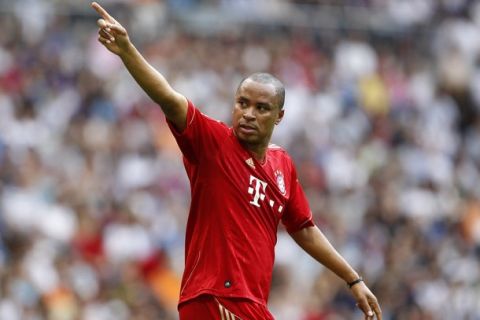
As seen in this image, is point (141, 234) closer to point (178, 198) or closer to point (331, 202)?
point (178, 198)

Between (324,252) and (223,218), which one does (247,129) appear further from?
(324,252)

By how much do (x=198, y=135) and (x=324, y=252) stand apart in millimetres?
1361

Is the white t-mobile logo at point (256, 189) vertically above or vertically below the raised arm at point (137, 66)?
below

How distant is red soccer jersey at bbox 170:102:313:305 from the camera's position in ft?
23.5

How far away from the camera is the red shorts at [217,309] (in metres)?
7.15

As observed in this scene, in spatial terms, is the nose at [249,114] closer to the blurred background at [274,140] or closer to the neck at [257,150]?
the neck at [257,150]

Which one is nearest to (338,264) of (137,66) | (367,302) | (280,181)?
(367,302)

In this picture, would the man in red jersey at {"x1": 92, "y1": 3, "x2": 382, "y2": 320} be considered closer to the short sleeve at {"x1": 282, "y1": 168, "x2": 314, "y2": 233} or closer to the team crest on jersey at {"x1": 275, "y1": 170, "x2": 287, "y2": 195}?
the team crest on jersey at {"x1": 275, "y1": 170, "x2": 287, "y2": 195}

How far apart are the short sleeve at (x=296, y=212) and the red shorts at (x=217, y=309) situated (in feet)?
2.72

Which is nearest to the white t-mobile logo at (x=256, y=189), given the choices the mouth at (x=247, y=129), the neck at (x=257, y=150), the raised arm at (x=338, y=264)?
the neck at (x=257, y=150)

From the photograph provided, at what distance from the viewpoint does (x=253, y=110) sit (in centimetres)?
728

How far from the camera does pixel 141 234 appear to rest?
1478 centimetres

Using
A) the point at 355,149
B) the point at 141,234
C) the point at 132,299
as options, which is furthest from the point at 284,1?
the point at 132,299

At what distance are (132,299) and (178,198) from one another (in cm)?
225
